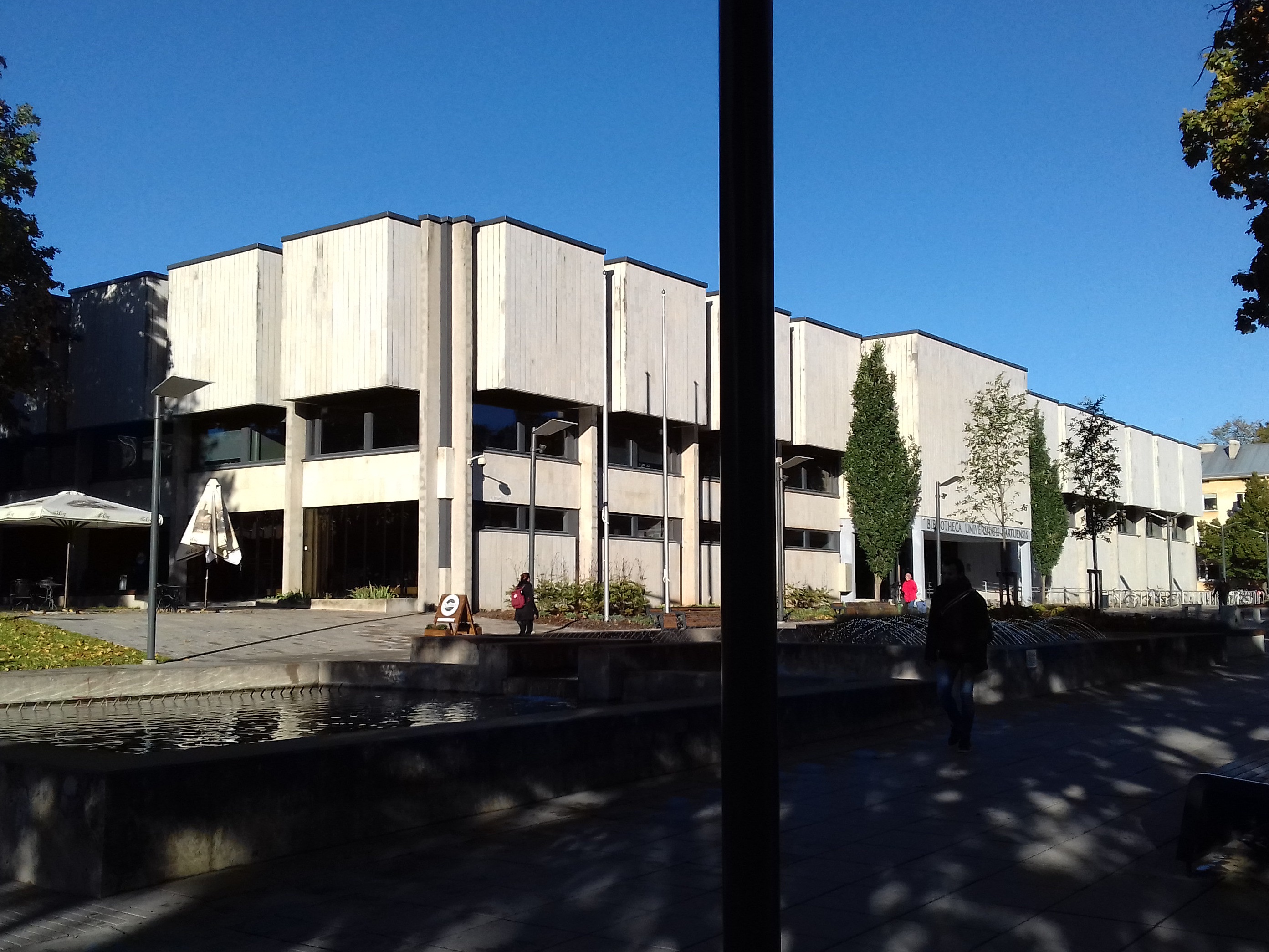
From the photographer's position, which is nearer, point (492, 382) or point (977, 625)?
point (977, 625)

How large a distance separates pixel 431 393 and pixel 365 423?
2968 millimetres

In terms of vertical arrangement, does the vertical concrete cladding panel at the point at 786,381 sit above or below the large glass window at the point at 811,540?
above

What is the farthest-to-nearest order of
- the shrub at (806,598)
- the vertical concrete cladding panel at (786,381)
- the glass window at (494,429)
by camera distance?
the vertical concrete cladding panel at (786,381), the shrub at (806,598), the glass window at (494,429)

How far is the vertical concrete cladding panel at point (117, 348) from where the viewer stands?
39.8 m

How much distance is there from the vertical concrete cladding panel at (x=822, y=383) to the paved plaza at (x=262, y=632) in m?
20.0

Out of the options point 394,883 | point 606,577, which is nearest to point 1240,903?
point 394,883

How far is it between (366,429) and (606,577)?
31.2ft

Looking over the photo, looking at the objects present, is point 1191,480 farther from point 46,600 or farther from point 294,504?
point 46,600

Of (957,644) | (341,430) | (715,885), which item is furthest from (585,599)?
(715,885)

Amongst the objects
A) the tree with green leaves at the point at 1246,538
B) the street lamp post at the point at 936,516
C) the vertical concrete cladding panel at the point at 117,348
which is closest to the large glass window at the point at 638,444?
the street lamp post at the point at 936,516

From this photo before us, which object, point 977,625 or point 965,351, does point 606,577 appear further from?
point 965,351

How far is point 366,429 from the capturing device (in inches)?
1474

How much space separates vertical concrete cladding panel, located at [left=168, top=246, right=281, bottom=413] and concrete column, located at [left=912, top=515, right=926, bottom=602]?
28767 millimetres

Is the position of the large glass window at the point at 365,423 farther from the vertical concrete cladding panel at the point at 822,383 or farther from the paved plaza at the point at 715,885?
the paved plaza at the point at 715,885
